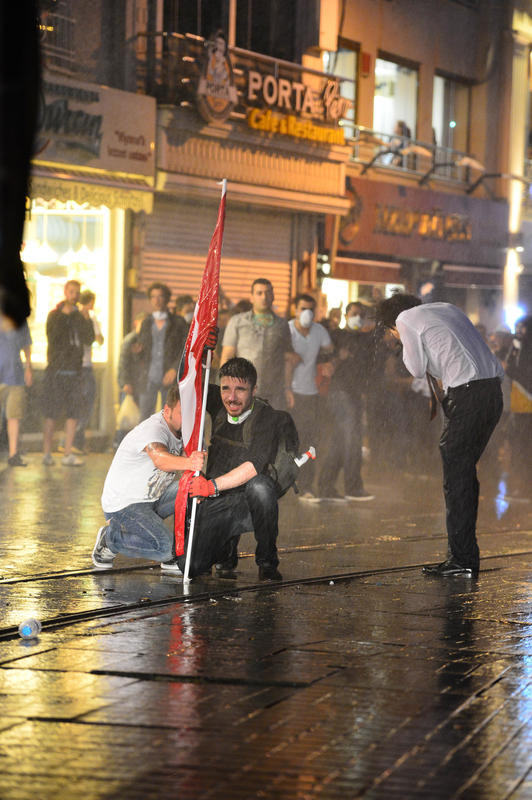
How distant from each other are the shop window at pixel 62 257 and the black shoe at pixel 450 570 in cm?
1044

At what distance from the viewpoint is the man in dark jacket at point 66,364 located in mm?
15703

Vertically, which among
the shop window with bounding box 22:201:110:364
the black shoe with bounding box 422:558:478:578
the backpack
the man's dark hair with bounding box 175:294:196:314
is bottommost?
the black shoe with bounding box 422:558:478:578

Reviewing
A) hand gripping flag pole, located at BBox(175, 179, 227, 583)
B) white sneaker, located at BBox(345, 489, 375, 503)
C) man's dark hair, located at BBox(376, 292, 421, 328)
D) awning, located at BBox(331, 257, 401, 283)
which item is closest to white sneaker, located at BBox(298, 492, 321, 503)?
white sneaker, located at BBox(345, 489, 375, 503)

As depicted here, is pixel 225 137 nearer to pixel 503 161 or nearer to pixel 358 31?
pixel 358 31

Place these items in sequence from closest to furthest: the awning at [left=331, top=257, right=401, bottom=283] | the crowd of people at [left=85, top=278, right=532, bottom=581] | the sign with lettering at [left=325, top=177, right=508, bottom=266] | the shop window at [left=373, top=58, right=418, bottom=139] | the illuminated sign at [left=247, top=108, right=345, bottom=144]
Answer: the crowd of people at [left=85, top=278, right=532, bottom=581], the illuminated sign at [left=247, top=108, right=345, bottom=144], the awning at [left=331, top=257, right=401, bottom=283], the sign with lettering at [left=325, top=177, right=508, bottom=266], the shop window at [left=373, top=58, right=418, bottom=139]

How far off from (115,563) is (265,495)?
4.10 ft

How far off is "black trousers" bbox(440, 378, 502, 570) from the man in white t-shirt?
1.60m

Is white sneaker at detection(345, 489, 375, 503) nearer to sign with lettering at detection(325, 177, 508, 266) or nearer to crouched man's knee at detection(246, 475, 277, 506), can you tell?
crouched man's knee at detection(246, 475, 277, 506)

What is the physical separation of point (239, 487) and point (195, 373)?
0.70m

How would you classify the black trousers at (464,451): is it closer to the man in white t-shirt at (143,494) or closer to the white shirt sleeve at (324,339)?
the man in white t-shirt at (143,494)

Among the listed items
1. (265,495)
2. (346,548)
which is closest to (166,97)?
(346,548)

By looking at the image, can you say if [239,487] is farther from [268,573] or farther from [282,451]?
[268,573]

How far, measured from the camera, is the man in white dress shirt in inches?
341

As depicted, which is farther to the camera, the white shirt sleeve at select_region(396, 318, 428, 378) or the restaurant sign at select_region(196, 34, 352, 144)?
the restaurant sign at select_region(196, 34, 352, 144)
